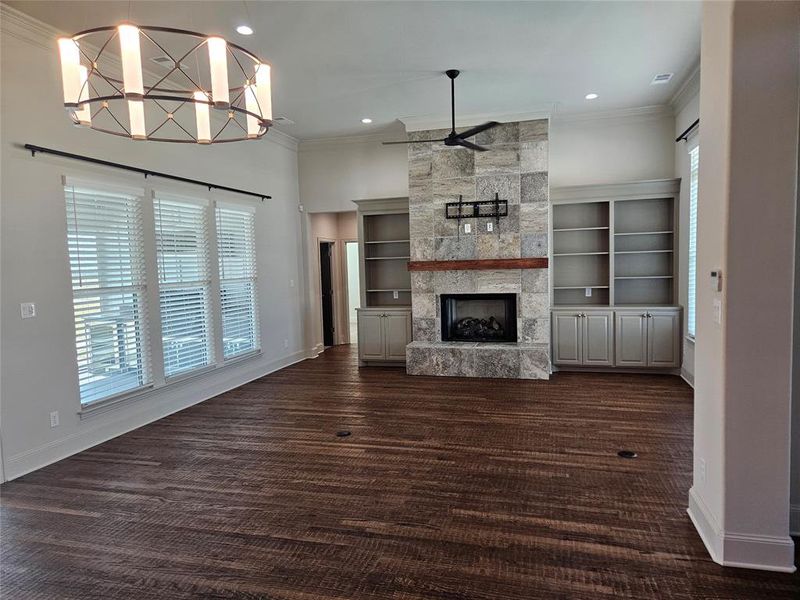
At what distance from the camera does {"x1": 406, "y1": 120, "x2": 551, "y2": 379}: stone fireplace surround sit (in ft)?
21.1

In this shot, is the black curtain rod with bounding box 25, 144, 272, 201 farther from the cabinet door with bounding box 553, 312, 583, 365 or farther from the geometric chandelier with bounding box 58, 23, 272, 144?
the cabinet door with bounding box 553, 312, 583, 365

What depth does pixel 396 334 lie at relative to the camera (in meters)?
7.38

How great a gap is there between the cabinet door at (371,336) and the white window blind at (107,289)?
321 centimetres

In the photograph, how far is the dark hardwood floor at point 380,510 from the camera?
7.68ft

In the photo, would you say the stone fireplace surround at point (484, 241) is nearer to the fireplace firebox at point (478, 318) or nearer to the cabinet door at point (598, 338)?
the fireplace firebox at point (478, 318)

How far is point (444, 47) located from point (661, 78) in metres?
2.66

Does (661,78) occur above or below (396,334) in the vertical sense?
above

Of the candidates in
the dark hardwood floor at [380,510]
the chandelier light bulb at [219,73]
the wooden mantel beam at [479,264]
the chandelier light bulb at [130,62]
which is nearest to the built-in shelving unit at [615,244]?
the wooden mantel beam at [479,264]

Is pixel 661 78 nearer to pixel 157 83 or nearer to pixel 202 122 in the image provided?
pixel 202 122

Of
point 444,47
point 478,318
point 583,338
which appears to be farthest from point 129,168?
point 583,338

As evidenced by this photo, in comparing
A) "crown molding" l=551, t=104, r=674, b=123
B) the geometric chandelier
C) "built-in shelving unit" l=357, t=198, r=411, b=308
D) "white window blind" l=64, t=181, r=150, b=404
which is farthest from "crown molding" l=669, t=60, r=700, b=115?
"white window blind" l=64, t=181, r=150, b=404

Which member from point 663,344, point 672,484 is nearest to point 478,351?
point 663,344

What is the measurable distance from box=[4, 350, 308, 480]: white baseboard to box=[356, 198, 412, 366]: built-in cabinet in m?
1.59

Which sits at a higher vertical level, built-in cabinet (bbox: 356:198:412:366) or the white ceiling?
the white ceiling
